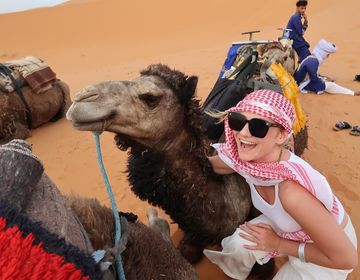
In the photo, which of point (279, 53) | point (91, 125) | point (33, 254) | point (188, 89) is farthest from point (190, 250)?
point (279, 53)

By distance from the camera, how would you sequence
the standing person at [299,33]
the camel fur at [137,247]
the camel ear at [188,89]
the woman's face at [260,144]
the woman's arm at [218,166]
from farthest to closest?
1. the standing person at [299,33]
2. the woman's arm at [218,166]
3. the camel ear at [188,89]
4. the woman's face at [260,144]
5. the camel fur at [137,247]

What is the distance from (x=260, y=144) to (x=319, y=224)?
1.43ft

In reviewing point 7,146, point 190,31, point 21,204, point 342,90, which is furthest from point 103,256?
point 190,31

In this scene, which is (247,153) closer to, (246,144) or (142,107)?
(246,144)

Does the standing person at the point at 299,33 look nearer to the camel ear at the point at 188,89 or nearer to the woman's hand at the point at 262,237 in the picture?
the camel ear at the point at 188,89

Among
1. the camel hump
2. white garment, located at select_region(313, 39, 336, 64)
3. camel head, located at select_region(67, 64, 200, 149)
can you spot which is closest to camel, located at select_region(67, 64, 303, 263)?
camel head, located at select_region(67, 64, 200, 149)

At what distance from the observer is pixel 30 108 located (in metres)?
5.28

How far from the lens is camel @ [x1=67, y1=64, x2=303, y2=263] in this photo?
198 cm

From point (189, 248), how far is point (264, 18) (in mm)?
17770

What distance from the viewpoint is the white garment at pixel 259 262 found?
1.92 metres

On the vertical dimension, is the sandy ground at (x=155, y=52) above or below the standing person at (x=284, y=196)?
below

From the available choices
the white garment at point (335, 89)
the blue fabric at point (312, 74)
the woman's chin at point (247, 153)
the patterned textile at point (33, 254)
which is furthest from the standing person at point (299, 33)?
the patterned textile at point (33, 254)

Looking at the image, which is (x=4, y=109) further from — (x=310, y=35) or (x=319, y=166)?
(x=310, y=35)

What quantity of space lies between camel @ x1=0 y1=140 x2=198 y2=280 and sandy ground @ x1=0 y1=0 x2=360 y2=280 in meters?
1.49
